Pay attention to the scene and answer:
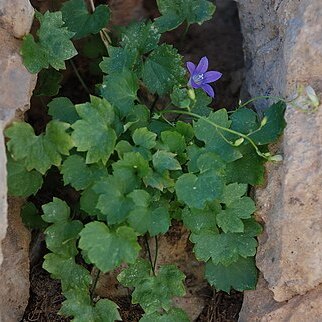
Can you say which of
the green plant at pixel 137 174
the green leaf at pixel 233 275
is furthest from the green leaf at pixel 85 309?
the green leaf at pixel 233 275

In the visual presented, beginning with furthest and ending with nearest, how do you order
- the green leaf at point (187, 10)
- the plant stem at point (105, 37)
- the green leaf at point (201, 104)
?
the plant stem at point (105, 37), the green leaf at point (187, 10), the green leaf at point (201, 104)

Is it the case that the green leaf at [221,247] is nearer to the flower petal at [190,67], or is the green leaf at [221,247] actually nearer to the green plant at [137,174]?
the green plant at [137,174]

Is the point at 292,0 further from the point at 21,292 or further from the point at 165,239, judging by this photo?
the point at 21,292

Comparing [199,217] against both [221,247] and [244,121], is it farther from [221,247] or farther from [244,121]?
[244,121]

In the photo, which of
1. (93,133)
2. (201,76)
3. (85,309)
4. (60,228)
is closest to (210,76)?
(201,76)

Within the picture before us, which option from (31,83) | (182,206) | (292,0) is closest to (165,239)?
(182,206)

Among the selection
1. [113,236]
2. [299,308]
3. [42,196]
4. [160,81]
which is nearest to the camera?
[113,236]
